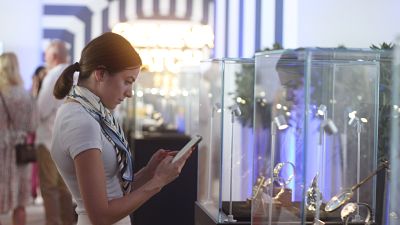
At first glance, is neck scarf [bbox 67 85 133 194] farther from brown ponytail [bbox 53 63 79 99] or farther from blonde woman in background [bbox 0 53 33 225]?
blonde woman in background [bbox 0 53 33 225]

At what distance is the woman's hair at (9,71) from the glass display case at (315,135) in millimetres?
3243

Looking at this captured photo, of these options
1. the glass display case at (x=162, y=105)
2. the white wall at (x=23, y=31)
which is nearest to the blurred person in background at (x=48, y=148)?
the glass display case at (x=162, y=105)

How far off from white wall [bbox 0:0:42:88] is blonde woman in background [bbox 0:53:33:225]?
6.07 metres

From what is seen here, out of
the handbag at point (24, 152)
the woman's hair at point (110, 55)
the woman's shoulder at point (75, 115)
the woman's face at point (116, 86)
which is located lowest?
the handbag at point (24, 152)

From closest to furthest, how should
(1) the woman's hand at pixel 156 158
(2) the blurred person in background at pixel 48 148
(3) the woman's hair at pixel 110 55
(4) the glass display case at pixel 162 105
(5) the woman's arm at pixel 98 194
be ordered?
1. (5) the woman's arm at pixel 98 194
2. (3) the woman's hair at pixel 110 55
3. (1) the woman's hand at pixel 156 158
4. (2) the blurred person in background at pixel 48 148
5. (4) the glass display case at pixel 162 105

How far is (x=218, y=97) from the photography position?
400 centimetres

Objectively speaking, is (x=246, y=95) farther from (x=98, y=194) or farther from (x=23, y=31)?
(x=23, y=31)

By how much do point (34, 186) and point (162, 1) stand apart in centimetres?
550

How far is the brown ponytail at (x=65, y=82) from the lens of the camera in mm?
2686

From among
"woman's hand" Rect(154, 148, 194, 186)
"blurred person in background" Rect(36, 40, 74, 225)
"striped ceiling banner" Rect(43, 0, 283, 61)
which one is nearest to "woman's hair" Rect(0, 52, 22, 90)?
"blurred person in background" Rect(36, 40, 74, 225)

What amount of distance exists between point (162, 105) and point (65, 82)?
8.20 meters

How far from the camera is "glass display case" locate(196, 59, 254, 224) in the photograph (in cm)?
358

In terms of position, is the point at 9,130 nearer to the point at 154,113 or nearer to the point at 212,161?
the point at 212,161

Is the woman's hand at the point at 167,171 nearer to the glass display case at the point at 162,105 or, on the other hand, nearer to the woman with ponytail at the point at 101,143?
the woman with ponytail at the point at 101,143
